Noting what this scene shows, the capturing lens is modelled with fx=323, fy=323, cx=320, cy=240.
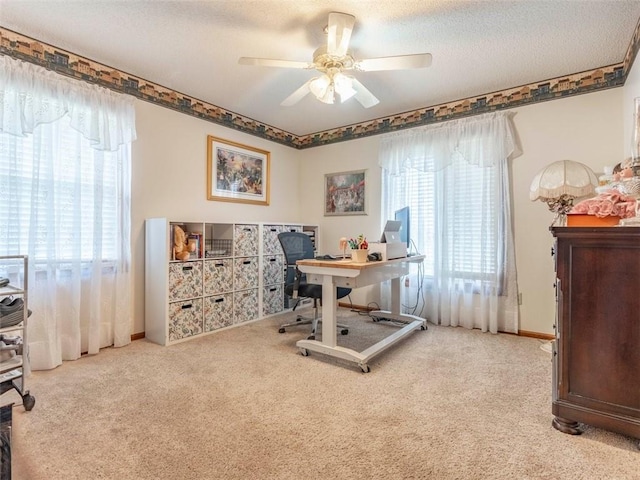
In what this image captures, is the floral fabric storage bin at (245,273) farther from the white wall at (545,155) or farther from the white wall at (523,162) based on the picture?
the white wall at (545,155)

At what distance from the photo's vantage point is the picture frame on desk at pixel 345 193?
4262 millimetres

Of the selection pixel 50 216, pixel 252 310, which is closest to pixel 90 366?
pixel 50 216

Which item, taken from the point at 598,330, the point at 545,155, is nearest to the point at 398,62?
the point at 598,330

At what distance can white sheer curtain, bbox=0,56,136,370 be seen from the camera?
7.55ft

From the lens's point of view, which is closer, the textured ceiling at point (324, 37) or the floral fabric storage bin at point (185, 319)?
the textured ceiling at point (324, 37)

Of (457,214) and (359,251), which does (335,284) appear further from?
(457,214)

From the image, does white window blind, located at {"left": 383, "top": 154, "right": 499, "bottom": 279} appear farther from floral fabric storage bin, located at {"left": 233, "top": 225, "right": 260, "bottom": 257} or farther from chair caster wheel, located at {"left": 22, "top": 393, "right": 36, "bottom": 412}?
chair caster wheel, located at {"left": 22, "top": 393, "right": 36, "bottom": 412}

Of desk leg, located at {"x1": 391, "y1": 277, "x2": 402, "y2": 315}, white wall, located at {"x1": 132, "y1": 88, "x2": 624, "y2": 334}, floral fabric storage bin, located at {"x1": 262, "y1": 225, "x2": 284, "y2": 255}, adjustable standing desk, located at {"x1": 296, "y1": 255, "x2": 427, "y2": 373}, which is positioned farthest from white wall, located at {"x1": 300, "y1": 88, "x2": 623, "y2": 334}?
floral fabric storage bin, located at {"x1": 262, "y1": 225, "x2": 284, "y2": 255}

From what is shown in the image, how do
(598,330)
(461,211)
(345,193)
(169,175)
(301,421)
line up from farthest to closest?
1. (345,193)
2. (461,211)
3. (169,175)
4. (301,421)
5. (598,330)

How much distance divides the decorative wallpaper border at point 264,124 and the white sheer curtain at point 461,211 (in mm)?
175

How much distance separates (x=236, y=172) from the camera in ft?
13.0

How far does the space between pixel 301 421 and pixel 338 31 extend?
2320mm

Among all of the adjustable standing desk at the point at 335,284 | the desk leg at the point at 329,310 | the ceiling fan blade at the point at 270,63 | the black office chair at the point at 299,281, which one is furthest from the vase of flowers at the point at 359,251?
the ceiling fan blade at the point at 270,63

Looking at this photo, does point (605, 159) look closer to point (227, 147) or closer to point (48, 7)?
point (227, 147)
